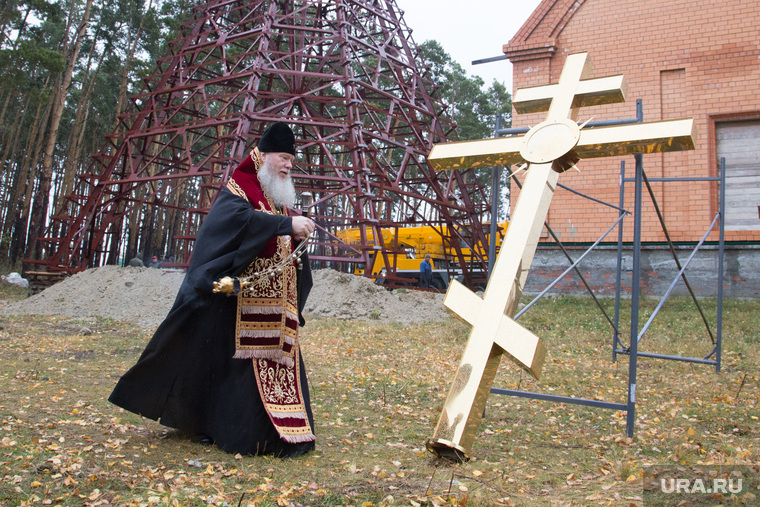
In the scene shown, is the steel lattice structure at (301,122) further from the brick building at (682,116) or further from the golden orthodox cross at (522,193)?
the golden orthodox cross at (522,193)

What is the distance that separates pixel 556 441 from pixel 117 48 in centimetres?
3113

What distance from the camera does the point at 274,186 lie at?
13.2ft

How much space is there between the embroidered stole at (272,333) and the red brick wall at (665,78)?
879 centimetres

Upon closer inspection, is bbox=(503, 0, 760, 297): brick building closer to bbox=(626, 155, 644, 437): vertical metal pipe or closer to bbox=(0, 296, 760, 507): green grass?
bbox=(0, 296, 760, 507): green grass

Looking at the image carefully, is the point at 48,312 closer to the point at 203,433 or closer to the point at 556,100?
the point at 203,433

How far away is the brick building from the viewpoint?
1153cm

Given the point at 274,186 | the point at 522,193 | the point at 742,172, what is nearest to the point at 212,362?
the point at 274,186

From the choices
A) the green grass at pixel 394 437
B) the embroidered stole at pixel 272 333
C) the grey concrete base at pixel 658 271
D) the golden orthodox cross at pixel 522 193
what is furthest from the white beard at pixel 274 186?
the grey concrete base at pixel 658 271

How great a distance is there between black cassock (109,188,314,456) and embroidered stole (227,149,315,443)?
8 cm

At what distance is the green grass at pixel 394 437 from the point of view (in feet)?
9.73

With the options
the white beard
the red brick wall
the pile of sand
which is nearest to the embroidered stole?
the white beard

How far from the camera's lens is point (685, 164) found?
38.3ft

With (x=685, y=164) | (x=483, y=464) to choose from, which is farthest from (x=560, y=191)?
(x=483, y=464)

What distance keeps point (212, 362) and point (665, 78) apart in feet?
38.2
